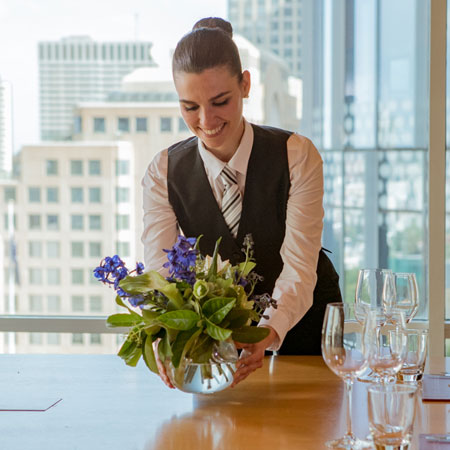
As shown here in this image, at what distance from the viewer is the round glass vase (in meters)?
1.45

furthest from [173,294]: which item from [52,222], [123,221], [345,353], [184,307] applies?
[52,222]

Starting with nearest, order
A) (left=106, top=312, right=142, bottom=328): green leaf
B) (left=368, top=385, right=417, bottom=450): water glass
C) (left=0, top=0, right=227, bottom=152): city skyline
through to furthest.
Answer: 1. (left=368, top=385, right=417, bottom=450): water glass
2. (left=106, top=312, right=142, bottom=328): green leaf
3. (left=0, top=0, right=227, bottom=152): city skyline

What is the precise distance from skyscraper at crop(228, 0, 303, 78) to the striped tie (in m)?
1.25

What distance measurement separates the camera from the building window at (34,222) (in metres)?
3.44

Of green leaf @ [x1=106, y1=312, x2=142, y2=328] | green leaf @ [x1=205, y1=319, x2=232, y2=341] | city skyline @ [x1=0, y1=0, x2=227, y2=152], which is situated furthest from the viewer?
city skyline @ [x1=0, y1=0, x2=227, y2=152]

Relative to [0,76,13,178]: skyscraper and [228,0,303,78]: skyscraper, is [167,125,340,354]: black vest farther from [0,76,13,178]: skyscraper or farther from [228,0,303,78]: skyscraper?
[0,76,13,178]: skyscraper

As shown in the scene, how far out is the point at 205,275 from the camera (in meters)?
1.51

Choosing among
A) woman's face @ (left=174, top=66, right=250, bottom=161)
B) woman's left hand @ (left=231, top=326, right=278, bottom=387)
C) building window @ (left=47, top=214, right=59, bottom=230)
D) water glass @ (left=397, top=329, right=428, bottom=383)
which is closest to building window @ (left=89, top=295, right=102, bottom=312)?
building window @ (left=47, top=214, right=59, bottom=230)

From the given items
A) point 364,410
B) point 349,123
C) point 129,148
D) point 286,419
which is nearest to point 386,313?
point 364,410

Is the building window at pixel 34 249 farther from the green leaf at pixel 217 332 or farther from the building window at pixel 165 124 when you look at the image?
the green leaf at pixel 217 332

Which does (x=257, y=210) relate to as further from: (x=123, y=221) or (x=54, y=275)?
(x=54, y=275)

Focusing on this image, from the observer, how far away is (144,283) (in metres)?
1.50

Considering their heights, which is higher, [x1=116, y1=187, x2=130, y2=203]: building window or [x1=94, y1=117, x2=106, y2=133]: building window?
[x1=94, y1=117, x2=106, y2=133]: building window

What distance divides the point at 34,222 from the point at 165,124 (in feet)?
2.50
